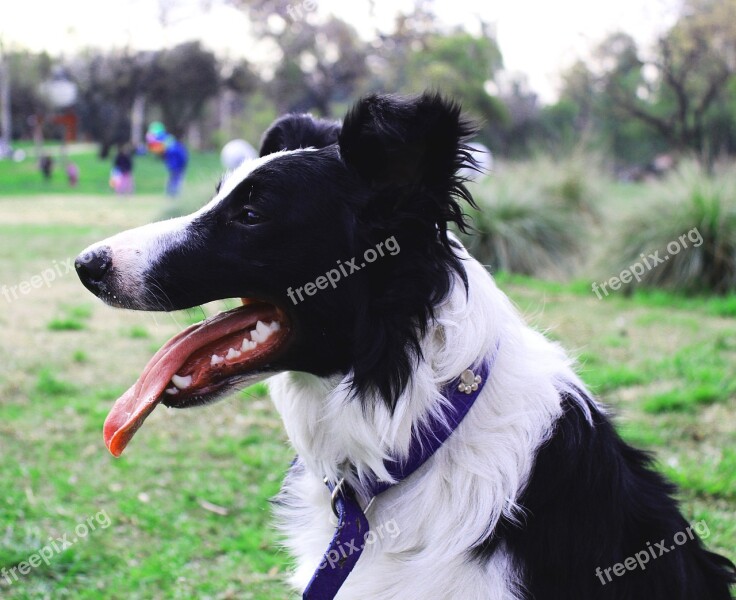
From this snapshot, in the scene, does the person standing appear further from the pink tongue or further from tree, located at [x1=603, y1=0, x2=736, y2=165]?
the pink tongue

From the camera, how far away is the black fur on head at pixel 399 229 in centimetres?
199

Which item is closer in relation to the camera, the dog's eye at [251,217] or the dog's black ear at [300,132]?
the dog's eye at [251,217]

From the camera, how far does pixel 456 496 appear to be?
6.60 feet

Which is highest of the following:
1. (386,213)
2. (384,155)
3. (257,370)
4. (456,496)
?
(384,155)

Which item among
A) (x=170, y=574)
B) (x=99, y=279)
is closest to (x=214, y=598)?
(x=170, y=574)

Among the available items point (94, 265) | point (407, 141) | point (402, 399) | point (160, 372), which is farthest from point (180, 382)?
point (407, 141)

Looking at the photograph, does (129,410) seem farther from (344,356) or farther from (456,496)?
(456,496)

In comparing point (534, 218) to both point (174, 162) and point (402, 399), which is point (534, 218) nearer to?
point (402, 399)

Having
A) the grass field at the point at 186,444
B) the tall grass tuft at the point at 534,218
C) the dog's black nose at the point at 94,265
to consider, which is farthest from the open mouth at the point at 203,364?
the tall grass tuft at the point at 534,218

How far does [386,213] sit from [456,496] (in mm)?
826

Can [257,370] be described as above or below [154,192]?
above

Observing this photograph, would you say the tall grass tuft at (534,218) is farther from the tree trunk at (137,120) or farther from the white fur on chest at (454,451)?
the tree trunk at (137,120)

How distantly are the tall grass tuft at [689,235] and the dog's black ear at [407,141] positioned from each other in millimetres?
6831

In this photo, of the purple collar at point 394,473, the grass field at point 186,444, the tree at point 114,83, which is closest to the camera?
the purple collar at point 394,473
